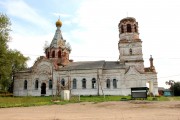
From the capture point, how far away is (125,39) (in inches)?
1465

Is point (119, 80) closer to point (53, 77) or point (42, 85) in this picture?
point (53, 77)

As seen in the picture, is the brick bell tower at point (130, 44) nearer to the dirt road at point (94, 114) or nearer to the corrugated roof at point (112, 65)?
the corrugated roof at point (112, 65)

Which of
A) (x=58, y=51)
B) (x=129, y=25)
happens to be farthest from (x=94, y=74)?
(x=129, y=25)

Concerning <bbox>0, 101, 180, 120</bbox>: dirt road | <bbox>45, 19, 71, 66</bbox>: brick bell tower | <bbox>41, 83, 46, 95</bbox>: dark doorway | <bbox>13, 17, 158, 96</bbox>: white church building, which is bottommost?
<bbox>0, 101, 180, 120</bbox>: dirt road

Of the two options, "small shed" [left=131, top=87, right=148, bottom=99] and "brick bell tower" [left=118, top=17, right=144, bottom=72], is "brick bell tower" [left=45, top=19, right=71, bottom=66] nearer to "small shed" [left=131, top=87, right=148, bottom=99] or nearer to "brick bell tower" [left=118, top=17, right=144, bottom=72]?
"brick bell tower" [left=118, top=17, right=144, bottom=72]

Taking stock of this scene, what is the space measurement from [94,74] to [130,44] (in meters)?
8.47

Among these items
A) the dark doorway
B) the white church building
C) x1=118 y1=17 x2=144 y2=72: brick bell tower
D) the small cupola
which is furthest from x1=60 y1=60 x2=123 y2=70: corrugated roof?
the small cupola

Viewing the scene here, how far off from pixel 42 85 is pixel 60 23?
1404 centimetres

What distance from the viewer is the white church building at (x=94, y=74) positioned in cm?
3491

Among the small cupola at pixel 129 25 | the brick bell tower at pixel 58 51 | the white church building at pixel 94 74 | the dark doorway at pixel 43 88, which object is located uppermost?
the small cupola at pixel 129 25

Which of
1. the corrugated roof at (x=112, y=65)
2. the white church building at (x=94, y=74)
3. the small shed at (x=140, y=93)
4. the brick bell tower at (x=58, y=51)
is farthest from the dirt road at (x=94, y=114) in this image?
the brick bell tower at (x=58, y=51)

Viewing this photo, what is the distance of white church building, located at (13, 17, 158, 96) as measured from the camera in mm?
34906

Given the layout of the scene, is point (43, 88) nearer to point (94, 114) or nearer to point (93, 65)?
point (93, 65)

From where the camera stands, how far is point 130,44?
36875 millimetres
